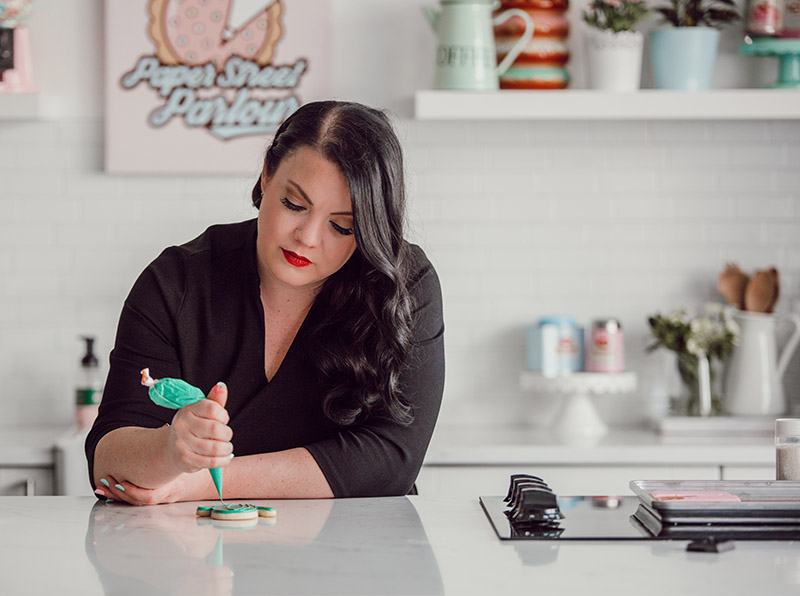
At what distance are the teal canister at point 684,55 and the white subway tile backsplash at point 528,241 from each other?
26cm

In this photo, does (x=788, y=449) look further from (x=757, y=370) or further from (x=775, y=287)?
(x=775, y=287)

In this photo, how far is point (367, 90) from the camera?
3.66 meters

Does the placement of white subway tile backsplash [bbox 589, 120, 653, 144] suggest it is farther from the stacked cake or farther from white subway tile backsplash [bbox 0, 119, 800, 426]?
the stacked cake

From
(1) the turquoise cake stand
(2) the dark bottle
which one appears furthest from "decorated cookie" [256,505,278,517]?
(1) the turquoise cake stand

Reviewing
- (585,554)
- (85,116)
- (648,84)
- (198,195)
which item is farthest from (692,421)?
(85,116)

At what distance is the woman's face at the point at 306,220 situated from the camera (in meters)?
1.86

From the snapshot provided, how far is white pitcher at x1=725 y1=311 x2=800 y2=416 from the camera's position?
3.45 meters

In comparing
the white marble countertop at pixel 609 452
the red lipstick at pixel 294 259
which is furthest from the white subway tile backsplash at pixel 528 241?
the red lipstick at pixel 294 259

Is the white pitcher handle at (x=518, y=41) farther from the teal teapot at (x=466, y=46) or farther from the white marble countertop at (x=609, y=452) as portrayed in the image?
the white marble countertop at (x=609, y=452)

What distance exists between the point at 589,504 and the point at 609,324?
1.76 metres

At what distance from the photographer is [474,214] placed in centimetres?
370

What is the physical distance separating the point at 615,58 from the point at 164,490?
89.8 inches

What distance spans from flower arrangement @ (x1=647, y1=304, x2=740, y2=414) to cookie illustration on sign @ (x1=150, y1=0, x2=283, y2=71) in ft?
5.24

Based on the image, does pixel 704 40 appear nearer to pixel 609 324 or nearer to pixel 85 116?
pixel 609 324
